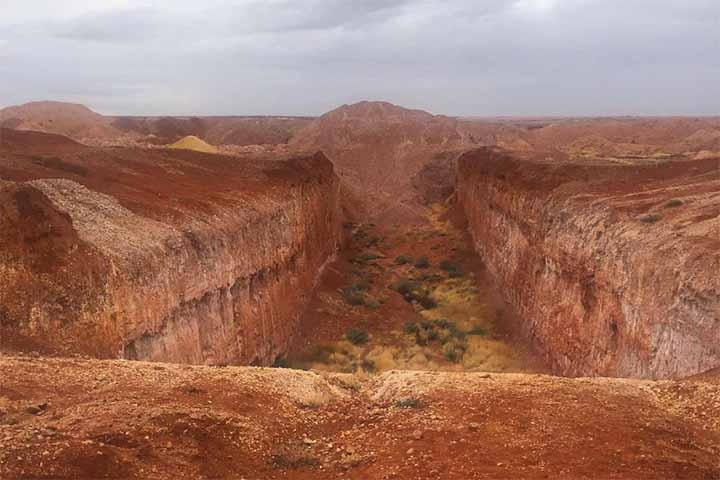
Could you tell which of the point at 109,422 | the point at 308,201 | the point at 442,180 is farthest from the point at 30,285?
the point at 442,180

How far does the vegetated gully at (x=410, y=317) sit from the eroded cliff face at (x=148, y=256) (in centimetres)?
123

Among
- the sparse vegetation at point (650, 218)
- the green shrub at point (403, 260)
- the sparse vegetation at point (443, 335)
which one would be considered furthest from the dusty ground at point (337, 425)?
the green shrub at point (403, 260)

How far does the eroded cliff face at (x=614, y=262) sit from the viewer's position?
11.1 metres

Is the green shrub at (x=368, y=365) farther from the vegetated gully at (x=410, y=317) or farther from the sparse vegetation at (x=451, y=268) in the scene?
the sparse vegetation at (x=451, y=268)

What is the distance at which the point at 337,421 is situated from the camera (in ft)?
23.5

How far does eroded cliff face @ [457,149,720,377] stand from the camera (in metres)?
11.1

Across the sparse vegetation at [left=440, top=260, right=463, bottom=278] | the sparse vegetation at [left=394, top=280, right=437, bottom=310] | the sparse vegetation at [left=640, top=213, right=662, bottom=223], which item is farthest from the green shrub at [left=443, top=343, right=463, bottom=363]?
the sparse vegetation at [left=440, top=260, right=463, bottom=278]

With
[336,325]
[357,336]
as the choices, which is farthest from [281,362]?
[336,325]

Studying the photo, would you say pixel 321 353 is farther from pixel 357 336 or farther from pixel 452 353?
pixel 452 353

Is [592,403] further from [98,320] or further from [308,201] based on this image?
[308,201]

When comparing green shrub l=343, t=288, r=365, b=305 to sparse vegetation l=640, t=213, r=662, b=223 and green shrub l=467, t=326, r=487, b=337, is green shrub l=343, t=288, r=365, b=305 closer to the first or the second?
green shrub l=467, t=326, r=487, b=337

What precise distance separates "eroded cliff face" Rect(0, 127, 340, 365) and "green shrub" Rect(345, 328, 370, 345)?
2.01 metres

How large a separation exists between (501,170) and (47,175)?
20.3 metres

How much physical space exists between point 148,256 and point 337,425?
23.5ft
